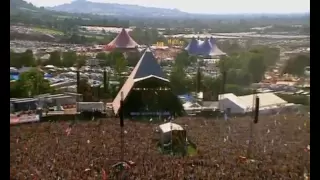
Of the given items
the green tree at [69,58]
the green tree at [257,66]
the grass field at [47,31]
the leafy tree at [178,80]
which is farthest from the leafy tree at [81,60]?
the green tree at [257,66]

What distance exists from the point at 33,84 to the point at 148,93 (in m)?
1.09

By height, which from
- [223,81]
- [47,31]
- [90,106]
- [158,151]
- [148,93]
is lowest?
[158,151]

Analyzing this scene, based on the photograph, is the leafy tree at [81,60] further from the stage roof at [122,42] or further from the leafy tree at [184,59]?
the leafy tree at [184,59]

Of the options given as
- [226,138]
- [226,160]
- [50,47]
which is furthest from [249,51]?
[50,47]

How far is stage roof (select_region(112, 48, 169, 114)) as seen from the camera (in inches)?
157

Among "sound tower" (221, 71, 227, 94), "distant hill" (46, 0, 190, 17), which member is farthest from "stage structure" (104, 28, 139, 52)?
"sound tower" (221, 71, 227, 94)

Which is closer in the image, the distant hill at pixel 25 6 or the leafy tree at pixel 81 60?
the distant hill at pixel 25 6

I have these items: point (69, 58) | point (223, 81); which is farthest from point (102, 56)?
point (223, 81)

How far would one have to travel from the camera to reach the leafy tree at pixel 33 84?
3336 millimetres

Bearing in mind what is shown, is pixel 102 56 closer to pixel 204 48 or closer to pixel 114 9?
pixel 114 9

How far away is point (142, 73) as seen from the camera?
4.08m

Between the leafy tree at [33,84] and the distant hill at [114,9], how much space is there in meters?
0.62

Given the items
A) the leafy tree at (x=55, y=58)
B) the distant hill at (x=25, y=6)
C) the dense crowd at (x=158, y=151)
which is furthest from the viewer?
the leafy tree at (x=55, y=58)

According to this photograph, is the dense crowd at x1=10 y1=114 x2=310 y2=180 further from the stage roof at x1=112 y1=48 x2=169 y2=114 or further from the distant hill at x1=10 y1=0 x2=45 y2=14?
the distant hill at x1=10 y1=0 x2=45 y2=14
